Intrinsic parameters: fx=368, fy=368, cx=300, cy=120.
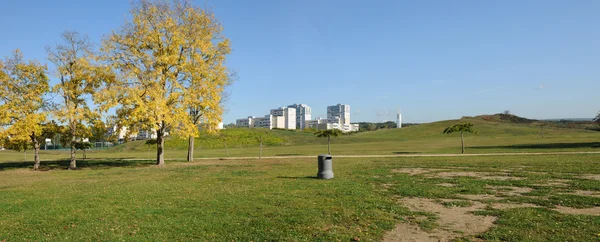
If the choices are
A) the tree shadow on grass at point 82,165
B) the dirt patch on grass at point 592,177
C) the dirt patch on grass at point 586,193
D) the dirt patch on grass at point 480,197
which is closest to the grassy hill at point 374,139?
the tree shadow on grass at point 82,165

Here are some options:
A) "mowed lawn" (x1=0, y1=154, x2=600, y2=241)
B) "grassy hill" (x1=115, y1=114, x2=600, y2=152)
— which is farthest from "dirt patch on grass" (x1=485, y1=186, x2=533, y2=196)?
"grassy hill" (x1=115, y1=114, x2=600, y2=152)

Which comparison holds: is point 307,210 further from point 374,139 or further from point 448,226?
point 374,139

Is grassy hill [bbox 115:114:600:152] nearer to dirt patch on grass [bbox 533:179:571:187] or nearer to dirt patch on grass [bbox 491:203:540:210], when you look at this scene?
dirt patch on grass [bbox 533:179:571:187]

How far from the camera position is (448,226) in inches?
379

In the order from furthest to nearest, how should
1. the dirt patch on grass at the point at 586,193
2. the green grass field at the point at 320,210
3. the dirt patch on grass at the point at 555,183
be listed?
the dirt patch on grass at the point at 555,183 → the dirt patch on grass at the point at 586,193 → the green grass field at the point at 320,210

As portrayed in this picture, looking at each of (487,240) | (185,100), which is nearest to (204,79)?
(185,100)

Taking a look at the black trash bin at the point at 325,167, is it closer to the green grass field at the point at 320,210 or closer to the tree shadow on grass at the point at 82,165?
the green grass field at the point at 320,210

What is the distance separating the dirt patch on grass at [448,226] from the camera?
28.9 ft

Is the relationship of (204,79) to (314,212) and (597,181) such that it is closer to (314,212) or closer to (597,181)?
(314,212)

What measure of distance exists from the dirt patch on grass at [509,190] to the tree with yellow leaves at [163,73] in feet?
75.8

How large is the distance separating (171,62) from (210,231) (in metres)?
24.2

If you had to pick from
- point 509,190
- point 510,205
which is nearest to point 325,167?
point 509,190

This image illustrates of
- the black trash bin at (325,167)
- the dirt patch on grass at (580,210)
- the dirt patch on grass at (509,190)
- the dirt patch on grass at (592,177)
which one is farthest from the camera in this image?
Answer: the black trash bin at (325,167)

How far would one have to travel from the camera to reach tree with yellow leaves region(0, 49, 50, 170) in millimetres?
28859
